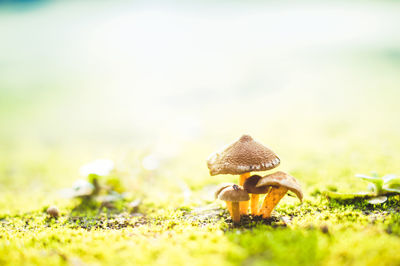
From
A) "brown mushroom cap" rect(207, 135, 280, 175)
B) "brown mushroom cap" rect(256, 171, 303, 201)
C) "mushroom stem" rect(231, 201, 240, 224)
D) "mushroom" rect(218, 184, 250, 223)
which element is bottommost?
"mushroom stem" rect(231, 201, 240, 224)

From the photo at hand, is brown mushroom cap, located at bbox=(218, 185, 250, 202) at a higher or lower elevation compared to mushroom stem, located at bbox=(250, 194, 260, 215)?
higher

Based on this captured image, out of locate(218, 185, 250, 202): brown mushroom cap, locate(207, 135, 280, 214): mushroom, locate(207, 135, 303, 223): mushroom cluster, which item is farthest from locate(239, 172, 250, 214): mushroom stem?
locate(218, 185, 250, 202): brown mushroom cap

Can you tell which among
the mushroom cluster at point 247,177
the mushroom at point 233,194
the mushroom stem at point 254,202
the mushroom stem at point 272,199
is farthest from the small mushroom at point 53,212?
the mushroom stem at point 272,199

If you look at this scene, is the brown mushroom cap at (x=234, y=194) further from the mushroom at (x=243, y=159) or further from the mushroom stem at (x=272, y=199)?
the mushroom stem at (x=272, y=199)

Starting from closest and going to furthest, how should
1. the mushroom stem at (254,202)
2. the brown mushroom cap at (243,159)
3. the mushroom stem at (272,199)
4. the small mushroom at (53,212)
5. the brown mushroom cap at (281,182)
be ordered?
the brown mushroom cap at (281,182) < the brown mushroom cap at (243,159) < the mushroom stem at (272,199) < the mushroom stem at (254,202) < the small mushroom at (53,212)

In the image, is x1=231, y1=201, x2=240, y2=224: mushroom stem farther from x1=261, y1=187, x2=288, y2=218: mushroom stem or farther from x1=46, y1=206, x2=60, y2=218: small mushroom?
x1=46, y1=206, x2=60, y2=218: small mushroom

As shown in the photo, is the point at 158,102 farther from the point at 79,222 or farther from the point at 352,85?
the point at 79,222

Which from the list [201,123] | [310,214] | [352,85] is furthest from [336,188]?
[352,85]
